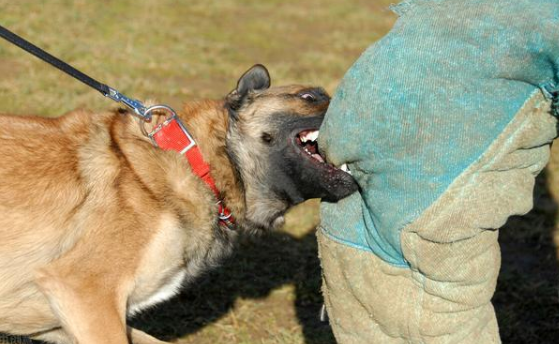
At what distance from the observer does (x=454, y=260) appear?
3.17 meters

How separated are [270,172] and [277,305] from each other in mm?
1396

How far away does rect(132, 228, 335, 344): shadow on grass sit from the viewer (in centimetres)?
482

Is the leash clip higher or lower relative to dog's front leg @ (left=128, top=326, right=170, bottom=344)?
higher

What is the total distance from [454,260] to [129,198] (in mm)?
1550

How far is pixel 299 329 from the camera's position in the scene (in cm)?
487

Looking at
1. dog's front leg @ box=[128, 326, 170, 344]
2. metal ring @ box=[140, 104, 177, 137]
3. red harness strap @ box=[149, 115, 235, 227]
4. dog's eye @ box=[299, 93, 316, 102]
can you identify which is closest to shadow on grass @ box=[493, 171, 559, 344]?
dog's eye @ box=[299, 93, 316, 102]

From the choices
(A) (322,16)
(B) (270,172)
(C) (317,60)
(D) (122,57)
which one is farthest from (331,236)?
(A) (322,16)

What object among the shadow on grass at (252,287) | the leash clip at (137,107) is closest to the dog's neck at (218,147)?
the leash clip at (137,107)

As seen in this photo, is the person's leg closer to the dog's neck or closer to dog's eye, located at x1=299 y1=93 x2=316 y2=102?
the dog's neck

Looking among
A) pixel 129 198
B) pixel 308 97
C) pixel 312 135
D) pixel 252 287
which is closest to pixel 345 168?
pixel 312 135

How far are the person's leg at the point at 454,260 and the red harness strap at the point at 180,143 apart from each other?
2.81 feet

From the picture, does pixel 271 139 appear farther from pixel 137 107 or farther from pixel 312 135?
pixel 137 107

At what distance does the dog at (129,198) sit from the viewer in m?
3.54

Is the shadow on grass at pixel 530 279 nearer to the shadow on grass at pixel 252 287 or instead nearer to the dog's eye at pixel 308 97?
the shadow on grass at pixel 252 287
